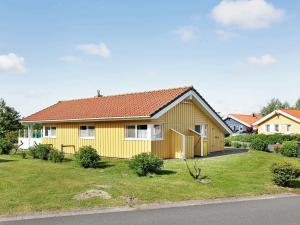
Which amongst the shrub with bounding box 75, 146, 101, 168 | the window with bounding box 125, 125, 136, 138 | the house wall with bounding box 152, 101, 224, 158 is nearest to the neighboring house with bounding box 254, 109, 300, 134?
the house wall with bounding box 152, 101, 224, 158

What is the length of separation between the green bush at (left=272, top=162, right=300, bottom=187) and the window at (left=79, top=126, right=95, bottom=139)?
1515cm

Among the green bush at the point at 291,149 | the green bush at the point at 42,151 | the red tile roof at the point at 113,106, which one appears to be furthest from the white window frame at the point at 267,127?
the green bush at the point at 42,151

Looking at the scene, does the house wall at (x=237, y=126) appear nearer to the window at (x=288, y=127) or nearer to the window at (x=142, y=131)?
the window at (x=288, y=127)

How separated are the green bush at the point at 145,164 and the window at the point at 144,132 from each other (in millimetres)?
5389

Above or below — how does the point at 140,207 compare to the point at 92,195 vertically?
below

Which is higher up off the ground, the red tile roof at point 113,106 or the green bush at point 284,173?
the red tile roof at point 113,106

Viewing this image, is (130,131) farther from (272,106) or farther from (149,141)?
(272,106)

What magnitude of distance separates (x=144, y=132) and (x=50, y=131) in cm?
1228

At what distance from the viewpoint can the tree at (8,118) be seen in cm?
6148

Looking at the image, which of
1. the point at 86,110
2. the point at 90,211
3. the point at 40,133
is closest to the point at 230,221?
the point at 90,211

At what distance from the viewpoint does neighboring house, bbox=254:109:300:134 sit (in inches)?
2291

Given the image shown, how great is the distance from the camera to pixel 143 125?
25.7 meters

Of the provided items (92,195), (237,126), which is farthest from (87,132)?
(237,126)

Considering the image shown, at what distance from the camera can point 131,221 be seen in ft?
37.3
